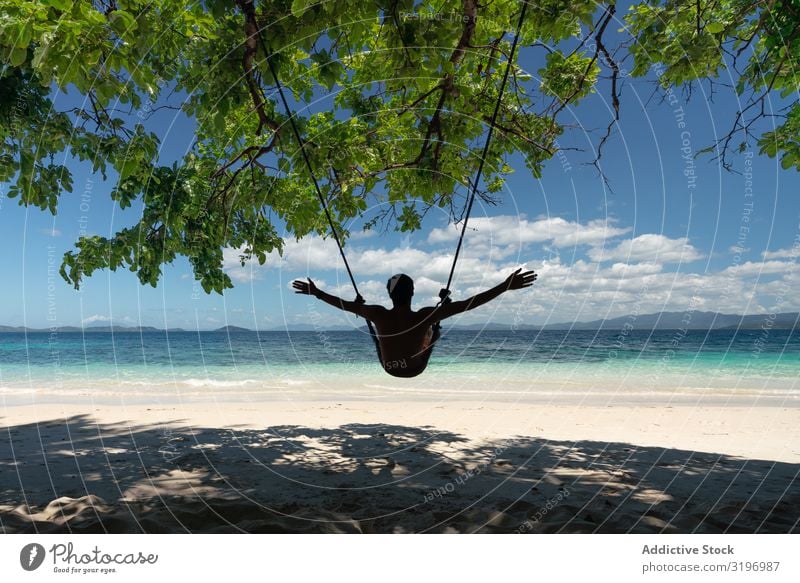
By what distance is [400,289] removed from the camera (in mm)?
3947

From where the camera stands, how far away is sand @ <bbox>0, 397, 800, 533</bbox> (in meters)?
2.87

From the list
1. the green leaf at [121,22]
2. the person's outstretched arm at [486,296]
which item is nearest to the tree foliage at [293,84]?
the green leaf at [121,22]

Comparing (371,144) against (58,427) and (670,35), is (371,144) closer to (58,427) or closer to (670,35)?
(670,35)

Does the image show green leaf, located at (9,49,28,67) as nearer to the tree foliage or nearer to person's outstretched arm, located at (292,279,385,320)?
the tree foliage

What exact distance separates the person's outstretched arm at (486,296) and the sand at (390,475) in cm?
134

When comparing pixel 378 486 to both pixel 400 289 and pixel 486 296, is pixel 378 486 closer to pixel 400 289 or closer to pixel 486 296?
pixel 400 289

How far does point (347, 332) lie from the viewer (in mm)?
39969

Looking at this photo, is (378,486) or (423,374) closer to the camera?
(378,486)

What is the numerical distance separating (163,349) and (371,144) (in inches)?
1268

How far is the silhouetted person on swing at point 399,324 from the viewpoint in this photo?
12.7 ft

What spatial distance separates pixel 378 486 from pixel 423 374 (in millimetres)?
15266

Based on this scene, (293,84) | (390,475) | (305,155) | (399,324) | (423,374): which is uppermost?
(293,84)

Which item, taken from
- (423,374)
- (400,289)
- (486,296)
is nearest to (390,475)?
(400,289)

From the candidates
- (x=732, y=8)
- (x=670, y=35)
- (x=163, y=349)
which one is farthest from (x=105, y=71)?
(x=163, y=349)
